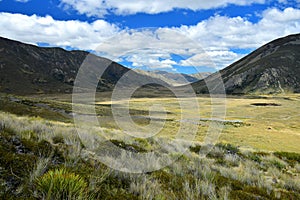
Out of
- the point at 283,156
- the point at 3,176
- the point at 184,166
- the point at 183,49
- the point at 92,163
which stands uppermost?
the point at 183,49

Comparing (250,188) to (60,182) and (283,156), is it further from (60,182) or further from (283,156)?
(283,156)

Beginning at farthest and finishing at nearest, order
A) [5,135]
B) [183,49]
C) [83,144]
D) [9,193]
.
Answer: [183,49] → [83,144] → [5,135] → [9,193]

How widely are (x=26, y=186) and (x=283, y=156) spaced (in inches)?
572

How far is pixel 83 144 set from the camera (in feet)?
29.1

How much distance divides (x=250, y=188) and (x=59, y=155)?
5214mm

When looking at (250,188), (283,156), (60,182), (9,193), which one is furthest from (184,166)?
(283,156)

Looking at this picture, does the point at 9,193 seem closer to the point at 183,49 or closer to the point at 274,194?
the point at 274,194

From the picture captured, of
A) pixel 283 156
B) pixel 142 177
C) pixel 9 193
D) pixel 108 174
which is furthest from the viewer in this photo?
pixel 283 156

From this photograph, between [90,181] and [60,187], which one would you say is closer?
[60,187]

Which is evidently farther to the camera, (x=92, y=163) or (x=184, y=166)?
(x=184, y=166)

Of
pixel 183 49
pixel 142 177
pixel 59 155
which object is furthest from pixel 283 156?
pixel 59 155

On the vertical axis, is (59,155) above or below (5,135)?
below

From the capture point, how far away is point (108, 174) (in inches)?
214

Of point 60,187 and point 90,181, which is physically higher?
point 60,187
